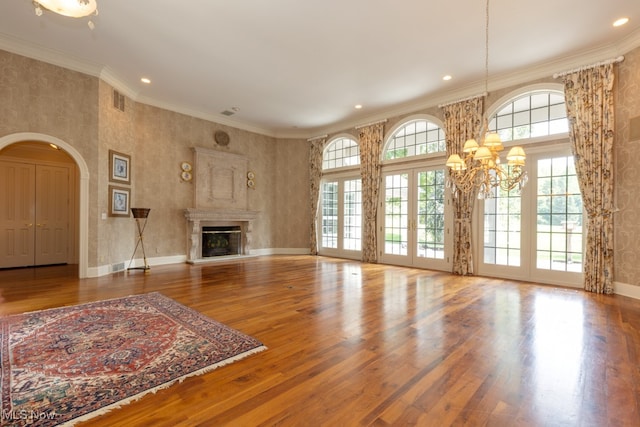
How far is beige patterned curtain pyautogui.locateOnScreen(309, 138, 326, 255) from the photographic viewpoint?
9.16 metres

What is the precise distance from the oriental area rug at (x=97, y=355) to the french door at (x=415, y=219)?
511 centimetres

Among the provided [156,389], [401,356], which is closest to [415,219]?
[401,356]

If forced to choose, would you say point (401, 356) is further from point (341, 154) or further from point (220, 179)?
point (341, 154)

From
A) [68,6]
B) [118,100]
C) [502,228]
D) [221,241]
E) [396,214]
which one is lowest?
[221,241]

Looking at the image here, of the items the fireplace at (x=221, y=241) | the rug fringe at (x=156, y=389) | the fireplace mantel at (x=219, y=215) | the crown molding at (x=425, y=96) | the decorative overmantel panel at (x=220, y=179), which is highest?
the crown molding at (x=425, y=96)

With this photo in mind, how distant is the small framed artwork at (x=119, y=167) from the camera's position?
236 inches

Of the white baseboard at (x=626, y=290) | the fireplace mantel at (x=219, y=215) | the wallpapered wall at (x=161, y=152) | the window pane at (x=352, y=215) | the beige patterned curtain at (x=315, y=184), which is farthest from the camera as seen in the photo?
the beige patterned curtain at (x=315, y=184)

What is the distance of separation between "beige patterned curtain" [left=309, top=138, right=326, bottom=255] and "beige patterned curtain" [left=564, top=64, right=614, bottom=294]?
19.8 ft

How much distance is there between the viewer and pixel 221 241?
8336 millimetres

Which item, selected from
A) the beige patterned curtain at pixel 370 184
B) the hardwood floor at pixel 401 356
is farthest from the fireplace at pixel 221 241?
the beige patterned curtain at pixel 370 184

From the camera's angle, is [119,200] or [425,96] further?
[425,96]

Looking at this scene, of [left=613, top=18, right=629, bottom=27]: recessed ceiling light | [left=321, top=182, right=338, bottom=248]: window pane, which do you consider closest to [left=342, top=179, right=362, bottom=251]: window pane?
[left=321, top=182, right=338, bottom=248]: window pane

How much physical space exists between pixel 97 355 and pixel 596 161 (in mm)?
6939

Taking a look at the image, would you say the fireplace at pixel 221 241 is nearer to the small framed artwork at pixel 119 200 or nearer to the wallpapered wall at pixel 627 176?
the small framed artwork at pixel 119 200
